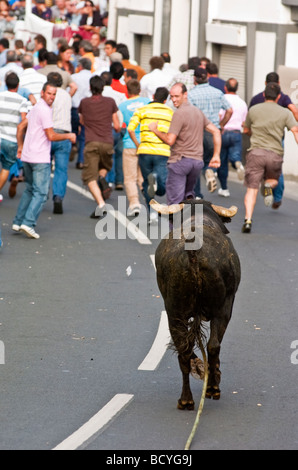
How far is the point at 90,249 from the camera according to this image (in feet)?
51.8

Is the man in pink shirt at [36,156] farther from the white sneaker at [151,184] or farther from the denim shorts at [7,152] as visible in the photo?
the white sneaker at [151,184]

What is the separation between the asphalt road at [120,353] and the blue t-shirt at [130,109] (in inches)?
102

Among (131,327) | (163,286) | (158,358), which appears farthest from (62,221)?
(163,286)

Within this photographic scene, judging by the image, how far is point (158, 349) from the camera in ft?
34.7

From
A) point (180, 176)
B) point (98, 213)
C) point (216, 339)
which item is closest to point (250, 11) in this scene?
point (98, 213)

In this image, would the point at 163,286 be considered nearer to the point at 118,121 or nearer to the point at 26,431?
the point at 26,431

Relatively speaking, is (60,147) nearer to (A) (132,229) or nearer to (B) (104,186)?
(B) (104,186)

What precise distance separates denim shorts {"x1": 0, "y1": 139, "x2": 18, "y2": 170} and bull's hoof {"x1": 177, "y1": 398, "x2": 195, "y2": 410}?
9536 mm

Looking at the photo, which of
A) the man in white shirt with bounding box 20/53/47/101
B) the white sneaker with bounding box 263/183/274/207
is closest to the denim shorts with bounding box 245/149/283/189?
the white sneaker with bounding box 263/183/274/207

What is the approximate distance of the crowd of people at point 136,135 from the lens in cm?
1574

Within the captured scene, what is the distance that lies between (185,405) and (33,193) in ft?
27.3

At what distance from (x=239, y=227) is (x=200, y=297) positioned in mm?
9252

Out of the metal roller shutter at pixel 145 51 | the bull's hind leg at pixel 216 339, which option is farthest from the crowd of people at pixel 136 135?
the metal roller shutter at pixel 145 51

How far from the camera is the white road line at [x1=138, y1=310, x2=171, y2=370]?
10047mm
